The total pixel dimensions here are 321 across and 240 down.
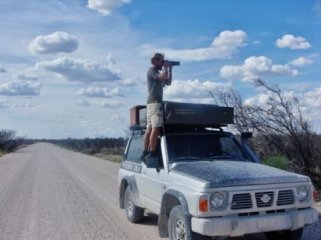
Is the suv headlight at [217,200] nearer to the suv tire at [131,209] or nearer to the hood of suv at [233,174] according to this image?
the hood of suv at [233,174]

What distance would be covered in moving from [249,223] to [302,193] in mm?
895

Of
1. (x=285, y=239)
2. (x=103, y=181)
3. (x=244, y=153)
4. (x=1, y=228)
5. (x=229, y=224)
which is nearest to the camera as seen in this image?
(x=229, y=224)

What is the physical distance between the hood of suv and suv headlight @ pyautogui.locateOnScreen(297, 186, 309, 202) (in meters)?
0.10

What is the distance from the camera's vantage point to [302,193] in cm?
663

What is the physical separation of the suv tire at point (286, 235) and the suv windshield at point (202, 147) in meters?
1.24

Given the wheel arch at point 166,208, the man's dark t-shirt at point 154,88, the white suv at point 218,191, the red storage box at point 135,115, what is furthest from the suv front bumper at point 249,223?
the red storage box at point 135,115

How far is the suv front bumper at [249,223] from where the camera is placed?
20.1ft

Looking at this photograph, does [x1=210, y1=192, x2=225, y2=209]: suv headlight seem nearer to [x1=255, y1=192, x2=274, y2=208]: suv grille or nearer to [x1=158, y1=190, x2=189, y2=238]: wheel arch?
[x1=255, y1=192, x2=274, y2=208]: suv grille

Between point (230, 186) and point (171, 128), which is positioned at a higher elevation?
point (171, 128)

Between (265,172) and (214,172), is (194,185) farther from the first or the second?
(265,172)

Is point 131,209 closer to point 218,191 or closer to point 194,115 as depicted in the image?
point 194,115

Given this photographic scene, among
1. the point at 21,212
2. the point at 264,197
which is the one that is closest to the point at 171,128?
the point at 264,197

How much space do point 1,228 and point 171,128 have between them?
12.4ft

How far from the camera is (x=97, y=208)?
11.7 metres
